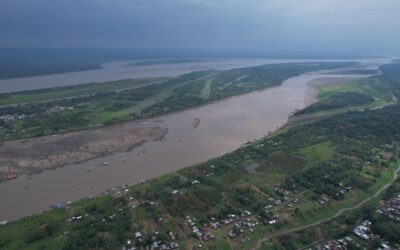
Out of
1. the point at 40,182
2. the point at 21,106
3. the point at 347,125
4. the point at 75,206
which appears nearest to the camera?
the point at 75,206

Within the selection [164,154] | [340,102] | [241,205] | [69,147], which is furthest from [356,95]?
[69,147]

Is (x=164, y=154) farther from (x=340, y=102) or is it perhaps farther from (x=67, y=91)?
(x=67, y=91)

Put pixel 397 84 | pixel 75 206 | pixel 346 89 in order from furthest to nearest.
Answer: pixel 397 84 → pixel 346 89 → pixel 75 206

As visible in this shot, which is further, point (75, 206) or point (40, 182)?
point (40, 182)

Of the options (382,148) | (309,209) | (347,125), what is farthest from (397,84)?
(309,209)

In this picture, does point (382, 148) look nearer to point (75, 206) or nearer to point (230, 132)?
point (230, 132)

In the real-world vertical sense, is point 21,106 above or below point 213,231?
above

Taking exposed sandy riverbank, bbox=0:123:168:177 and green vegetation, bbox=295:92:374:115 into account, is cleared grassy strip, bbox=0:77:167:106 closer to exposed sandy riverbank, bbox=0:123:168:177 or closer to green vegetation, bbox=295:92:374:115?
exposed sandy riverbank, bbox=0:123:168:177

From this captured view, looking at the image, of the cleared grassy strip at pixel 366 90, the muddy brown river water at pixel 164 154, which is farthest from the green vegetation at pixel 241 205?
the cleared grassy strip at pixel 366 90
